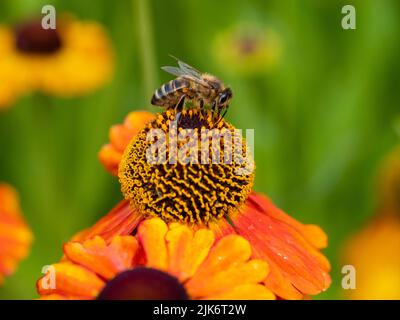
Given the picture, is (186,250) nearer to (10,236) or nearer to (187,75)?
(187,75)

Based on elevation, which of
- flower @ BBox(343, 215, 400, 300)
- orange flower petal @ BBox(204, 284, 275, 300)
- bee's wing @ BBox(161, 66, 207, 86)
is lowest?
flower @ BBox(343, 215, 400, 300)

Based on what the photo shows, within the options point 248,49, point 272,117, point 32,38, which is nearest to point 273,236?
point 272,117

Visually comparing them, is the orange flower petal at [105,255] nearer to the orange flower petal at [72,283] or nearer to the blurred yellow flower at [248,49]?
the orange flower petal at [72,283]

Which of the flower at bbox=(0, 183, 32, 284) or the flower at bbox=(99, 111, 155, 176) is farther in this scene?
the flower at bbox=(0, 183, 32, 284)

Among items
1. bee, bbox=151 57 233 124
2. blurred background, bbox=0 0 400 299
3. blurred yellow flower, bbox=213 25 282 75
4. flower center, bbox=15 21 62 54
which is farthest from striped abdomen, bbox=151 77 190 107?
flower center, bbox=15 21 62 54

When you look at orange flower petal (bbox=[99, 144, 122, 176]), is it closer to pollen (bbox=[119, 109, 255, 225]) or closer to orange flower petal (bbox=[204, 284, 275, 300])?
pollen (bbox=[119, 109, 255, 225])


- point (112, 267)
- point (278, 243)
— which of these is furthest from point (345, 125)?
point (112, 267)
